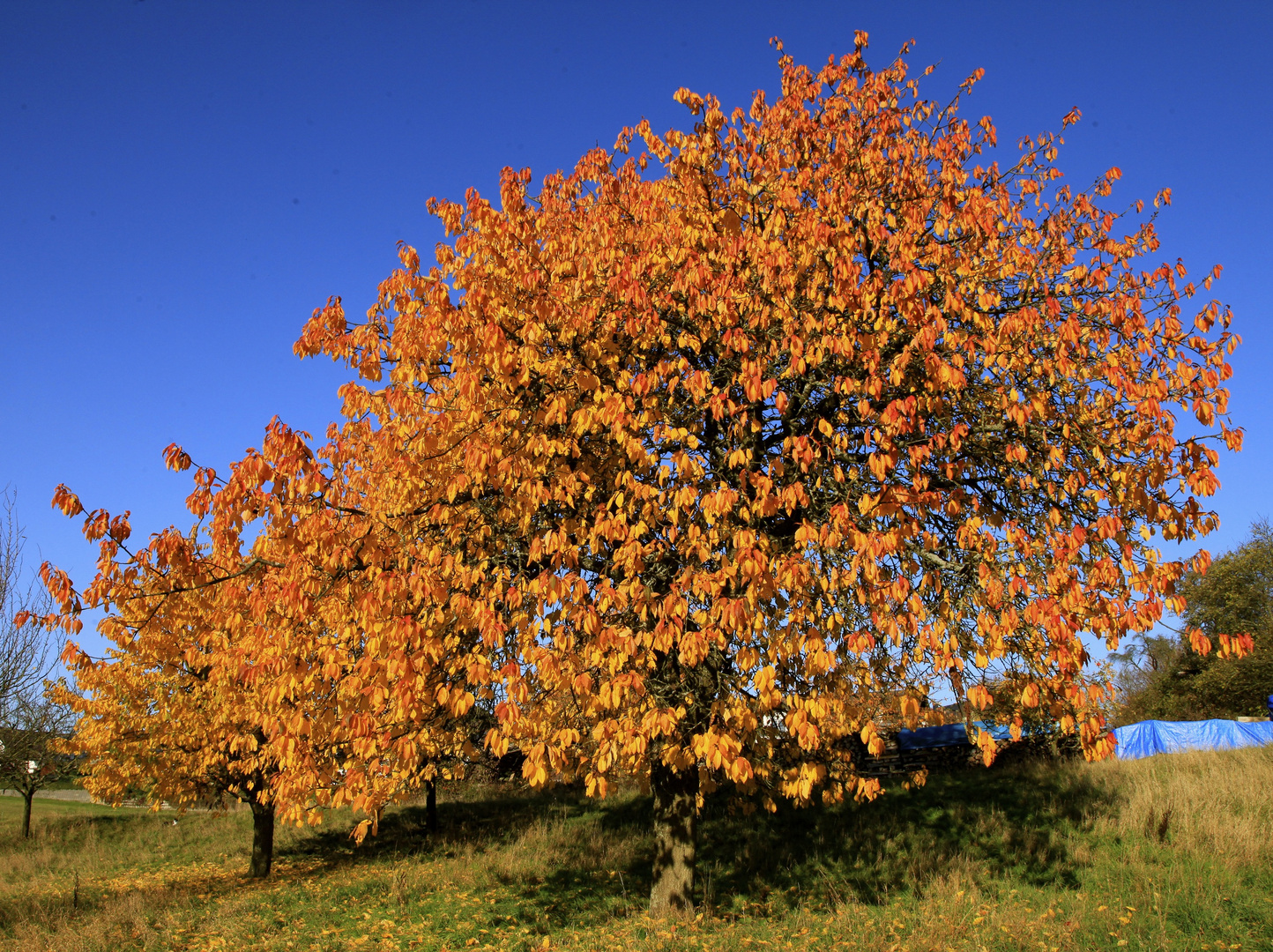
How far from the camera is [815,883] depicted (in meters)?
11.6

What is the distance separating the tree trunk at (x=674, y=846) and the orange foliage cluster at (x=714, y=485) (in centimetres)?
187

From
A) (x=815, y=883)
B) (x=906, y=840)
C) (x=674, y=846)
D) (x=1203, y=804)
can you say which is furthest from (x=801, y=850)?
(x=1203, y=804)

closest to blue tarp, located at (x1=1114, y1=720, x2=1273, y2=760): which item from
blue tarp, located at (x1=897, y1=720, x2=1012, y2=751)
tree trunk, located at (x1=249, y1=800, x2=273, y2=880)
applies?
blue tarp, located at (x1=897, y1=720, x2=1012, y2=751)

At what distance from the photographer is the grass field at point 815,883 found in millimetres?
8430

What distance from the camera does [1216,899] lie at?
883cm

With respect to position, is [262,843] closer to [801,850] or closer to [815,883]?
[801,850]

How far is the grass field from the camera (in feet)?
27.7

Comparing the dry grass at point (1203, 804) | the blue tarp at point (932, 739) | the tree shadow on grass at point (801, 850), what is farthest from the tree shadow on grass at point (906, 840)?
the blue tarp at point (932, 739)

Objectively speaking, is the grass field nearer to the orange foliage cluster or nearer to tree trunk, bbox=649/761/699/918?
tree trunk, bbox=649/761/699/918

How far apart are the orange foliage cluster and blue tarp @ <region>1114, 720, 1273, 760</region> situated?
21398 mm

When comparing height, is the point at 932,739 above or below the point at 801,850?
below

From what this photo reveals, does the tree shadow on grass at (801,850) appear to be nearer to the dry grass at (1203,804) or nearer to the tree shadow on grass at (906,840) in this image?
the tree shadow on grass at (906,840)

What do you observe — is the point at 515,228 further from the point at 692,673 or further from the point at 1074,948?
the point at 1074,948

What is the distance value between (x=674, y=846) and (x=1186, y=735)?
2326 cm
